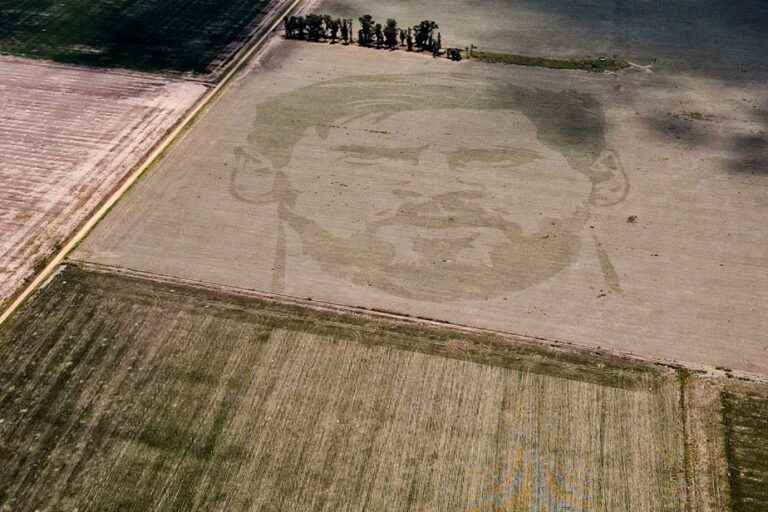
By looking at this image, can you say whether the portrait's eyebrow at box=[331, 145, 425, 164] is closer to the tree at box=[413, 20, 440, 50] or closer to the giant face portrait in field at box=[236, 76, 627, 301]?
the giant face portrait in field at box=[236, 76, 627, 301]

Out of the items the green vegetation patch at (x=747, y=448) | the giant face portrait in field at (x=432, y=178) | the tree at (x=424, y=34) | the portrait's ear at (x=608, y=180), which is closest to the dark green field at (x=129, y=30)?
the giant face portrait in field at (x=432, y=178)

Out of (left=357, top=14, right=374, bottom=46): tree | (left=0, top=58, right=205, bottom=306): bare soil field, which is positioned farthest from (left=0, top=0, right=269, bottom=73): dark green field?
(left=357, top=14, right=374, bottom=46): tree

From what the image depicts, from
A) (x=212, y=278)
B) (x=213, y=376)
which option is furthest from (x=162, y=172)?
(x=213, y=376)

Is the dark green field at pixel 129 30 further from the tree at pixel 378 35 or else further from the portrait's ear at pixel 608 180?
the portrait's ear at pixel 608 180

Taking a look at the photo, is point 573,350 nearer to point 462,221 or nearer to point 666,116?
point 462,221

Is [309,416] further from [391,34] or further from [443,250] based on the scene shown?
[391,34]

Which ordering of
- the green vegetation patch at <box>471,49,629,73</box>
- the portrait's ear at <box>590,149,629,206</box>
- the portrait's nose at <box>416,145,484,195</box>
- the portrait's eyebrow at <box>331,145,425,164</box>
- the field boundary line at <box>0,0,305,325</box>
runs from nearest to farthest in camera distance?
the field boundary line at <box>0,0,305,325</box> → the portrait's ear at <box>590,149,629,206</box> → the portrait's nose at <box>416,145,484,195</box> → the portrait's eyebrow at <box>331,145,425,164</box> → the green vegetation patch at <box>471,49,629,73</box>
